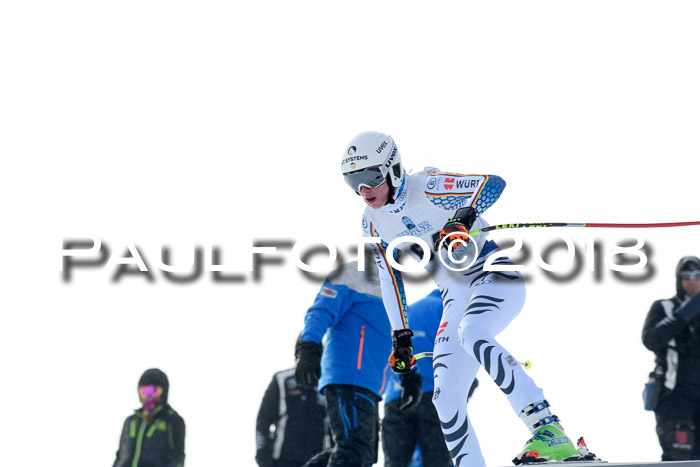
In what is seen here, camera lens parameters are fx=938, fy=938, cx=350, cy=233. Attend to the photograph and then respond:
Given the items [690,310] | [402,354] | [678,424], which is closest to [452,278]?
[402,354]

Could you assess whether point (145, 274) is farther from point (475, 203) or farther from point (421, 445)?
point (475, 203)

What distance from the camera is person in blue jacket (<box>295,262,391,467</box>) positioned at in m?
6.97

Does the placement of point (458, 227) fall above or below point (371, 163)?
below

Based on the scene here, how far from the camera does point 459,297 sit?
6617 millimetres

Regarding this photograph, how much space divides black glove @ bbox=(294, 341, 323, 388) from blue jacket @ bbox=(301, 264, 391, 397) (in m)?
0.07

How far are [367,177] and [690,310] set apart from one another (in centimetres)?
276

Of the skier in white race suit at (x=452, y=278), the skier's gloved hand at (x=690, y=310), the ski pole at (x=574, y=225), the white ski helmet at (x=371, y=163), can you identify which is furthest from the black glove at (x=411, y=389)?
the skier's gloved hand at (x=690, y=310)

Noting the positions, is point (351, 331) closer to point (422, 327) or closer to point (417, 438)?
point (422, 327)

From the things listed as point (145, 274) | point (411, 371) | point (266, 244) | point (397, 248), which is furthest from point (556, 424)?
point (145, 274)

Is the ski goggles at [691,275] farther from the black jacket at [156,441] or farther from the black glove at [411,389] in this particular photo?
the black jacket at [156,441]

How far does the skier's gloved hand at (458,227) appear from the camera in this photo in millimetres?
6090

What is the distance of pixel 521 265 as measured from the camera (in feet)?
21.9

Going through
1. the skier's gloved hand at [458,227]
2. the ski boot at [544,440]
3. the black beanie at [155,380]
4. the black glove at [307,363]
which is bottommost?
the ski boot at [544,440]

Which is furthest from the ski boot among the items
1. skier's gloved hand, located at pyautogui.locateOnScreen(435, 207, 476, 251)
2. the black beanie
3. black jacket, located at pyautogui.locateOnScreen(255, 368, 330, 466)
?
the black beanie
